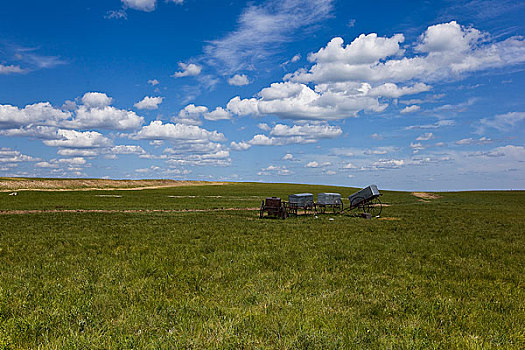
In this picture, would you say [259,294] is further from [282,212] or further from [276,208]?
[276,208]

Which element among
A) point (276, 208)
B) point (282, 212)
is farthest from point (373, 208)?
point (276, 208)

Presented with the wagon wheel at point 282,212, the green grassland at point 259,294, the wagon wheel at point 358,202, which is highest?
the wagon wheel at point 358,202

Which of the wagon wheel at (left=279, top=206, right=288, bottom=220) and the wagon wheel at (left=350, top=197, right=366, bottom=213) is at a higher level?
the wagon wheel at (left=350, top=197, right=366, bottom=213)

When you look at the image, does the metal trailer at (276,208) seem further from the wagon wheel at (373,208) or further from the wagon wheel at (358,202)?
the wagon wheel at (373,208)

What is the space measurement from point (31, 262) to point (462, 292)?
48.1 ft

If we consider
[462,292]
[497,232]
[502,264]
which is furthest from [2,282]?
[497,232]

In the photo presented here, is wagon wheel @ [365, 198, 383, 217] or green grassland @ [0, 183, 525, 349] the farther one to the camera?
wagon wheel @ [365, 198, 383, 217]

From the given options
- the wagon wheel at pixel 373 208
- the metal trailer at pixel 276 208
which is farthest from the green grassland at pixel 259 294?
the wagon wheel at pixel 373 208

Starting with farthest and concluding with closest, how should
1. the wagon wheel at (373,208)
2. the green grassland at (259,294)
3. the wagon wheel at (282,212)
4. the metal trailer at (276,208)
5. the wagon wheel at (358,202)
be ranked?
1. the wagon wheel at (373,208)
2. the wagon wheel at (358,202)
3. the metal trailer at (276,208)
4. the wagon wheel at (282,212)
5. the green grassland at (259,294)

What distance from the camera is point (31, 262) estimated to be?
1250 centimetres

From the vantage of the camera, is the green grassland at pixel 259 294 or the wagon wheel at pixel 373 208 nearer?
the green grassland at pixel 259 294

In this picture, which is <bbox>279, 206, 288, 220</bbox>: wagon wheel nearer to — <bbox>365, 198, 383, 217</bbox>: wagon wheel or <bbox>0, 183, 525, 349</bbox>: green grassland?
<bbox>365, 198, 383, 217</bbox>: wagon wheel

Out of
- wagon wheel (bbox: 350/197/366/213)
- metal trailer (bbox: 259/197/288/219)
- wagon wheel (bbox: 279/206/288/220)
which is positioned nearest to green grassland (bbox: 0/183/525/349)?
wagon wheel (bbox: 279/206/288/220)

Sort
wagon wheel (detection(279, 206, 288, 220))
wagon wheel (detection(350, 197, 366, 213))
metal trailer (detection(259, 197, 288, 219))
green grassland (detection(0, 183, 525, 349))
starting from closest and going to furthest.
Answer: green grassland (detection(0, 183, 525, 349)), wagon wheel (detection(279, 206, 288, 220)), metal trailer (detection(259, 197, 288, 219)), wagon wheel (detection(350, 197, 366, 213))
